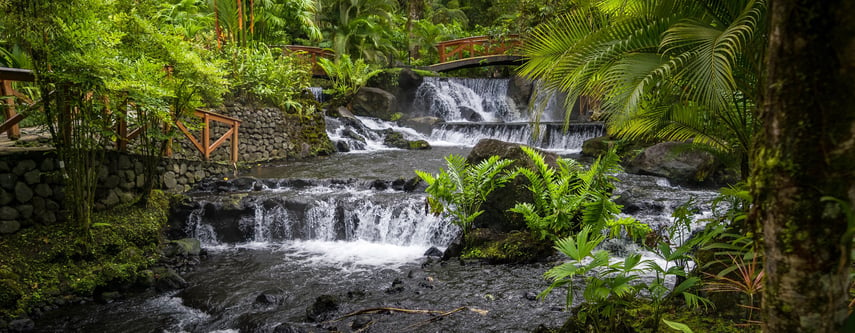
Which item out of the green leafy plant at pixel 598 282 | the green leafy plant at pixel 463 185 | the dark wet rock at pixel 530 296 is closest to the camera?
the green leafy plant at pixel 598 282

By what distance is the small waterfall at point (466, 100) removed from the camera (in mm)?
21000

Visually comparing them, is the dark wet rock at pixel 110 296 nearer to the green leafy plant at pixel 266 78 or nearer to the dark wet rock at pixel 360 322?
the dark wet rock at pixel 360 322

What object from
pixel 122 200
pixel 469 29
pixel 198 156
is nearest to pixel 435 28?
pixel 469 29

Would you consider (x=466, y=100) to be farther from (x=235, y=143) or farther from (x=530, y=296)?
(x=530, y=296)

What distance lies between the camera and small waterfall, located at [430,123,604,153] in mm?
14625

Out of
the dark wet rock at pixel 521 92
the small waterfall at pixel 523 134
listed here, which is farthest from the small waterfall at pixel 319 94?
the dark wet rock at pixel 521 92

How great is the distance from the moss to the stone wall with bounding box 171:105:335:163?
5.02 m

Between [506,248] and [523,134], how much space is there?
10251mm

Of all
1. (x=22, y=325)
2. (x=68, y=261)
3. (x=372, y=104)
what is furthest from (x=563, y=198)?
(x=372, y=104)

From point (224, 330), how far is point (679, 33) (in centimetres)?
467

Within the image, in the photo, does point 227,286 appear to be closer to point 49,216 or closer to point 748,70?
point 49,216

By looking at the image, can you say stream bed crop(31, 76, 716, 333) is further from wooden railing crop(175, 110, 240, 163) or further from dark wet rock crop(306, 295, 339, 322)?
wooden railing crop(175, 110, 240, 163)

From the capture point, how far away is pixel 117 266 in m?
5.71

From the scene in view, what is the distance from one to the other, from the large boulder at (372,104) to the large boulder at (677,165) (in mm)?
11144
